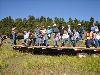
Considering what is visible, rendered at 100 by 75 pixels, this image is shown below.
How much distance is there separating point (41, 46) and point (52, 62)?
3.32 m

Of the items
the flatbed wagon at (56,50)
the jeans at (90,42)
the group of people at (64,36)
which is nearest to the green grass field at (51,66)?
the flatbed wagon at (56,50)

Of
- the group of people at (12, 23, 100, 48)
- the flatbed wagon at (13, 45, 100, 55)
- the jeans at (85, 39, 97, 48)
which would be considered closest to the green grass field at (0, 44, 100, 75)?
the flatbed wagon at (13, 45, 100, 55)

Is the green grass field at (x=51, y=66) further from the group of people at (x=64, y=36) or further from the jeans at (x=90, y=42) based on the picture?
the group of people at (x=64, y=36)

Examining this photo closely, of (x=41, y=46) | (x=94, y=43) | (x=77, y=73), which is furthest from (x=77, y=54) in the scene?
(x=77, y=73)

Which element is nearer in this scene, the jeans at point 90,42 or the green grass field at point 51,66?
the green grass field at point 51,66

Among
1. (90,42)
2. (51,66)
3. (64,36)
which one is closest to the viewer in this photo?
(51,66)

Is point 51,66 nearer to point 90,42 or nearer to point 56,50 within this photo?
point 90,42

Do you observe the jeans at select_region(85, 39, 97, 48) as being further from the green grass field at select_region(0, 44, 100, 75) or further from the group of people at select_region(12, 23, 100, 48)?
the green grass field at select_region(0, 44, 100, 75)

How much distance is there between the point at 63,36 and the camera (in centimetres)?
1936

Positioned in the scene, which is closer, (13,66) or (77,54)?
(13,66)

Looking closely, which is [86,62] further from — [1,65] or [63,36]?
[1,65]

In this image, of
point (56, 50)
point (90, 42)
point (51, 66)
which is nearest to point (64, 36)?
point (56, 50)

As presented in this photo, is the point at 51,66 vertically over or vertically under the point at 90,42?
under

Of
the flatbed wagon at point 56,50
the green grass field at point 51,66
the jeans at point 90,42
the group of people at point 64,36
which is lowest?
the green grass field at point 51,66
